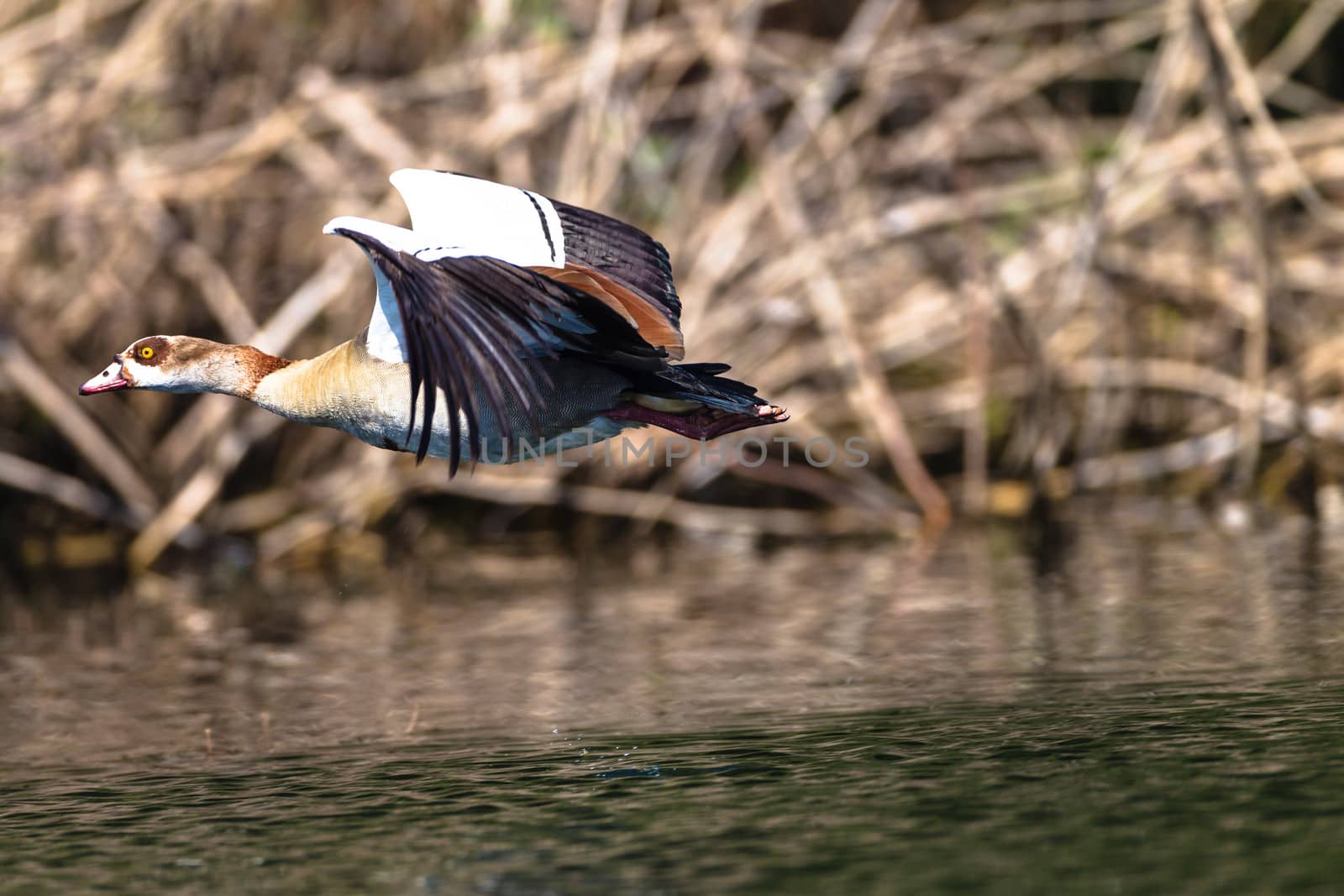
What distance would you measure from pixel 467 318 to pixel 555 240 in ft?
4.46

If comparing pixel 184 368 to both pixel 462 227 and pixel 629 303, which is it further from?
pixel 629 303

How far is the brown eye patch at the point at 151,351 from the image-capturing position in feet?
20.1

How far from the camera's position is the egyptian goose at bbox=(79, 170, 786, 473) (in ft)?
15.0

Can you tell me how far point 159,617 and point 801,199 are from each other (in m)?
4.31

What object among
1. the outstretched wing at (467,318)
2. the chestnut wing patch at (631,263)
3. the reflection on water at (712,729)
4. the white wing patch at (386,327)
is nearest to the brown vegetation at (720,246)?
the reflection on water at (712,729)

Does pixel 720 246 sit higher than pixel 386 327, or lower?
higher

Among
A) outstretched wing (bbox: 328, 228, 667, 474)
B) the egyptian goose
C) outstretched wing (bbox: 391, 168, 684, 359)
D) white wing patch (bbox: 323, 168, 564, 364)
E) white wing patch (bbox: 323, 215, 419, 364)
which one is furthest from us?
outstretched wing (bbox: 391, 168, 684, 359)

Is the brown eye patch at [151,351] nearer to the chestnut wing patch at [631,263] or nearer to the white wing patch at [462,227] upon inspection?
the white wing patch at [462,227]

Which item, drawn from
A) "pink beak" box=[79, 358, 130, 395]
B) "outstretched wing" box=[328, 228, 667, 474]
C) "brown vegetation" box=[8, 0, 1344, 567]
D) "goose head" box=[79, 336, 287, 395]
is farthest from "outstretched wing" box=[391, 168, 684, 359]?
"brown vegetation" box=[8, 0, 1344, 567]

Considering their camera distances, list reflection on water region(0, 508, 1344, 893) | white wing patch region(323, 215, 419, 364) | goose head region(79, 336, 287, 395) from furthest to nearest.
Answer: goose head region(79, 336, 287, 395)
white wing patch region(323, 215, 419, 364)
reflection on water region(0, 508, 1344, 893)

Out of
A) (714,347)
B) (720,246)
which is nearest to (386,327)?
(714,347)

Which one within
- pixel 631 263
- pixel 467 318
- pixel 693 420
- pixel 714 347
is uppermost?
pixel 714 347

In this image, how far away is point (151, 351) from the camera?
613 cm

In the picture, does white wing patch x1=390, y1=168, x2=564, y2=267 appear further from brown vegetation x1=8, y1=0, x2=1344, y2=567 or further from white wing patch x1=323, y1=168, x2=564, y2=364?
brown vegetation x1=8, y1=0, x2=1344, y2=567
